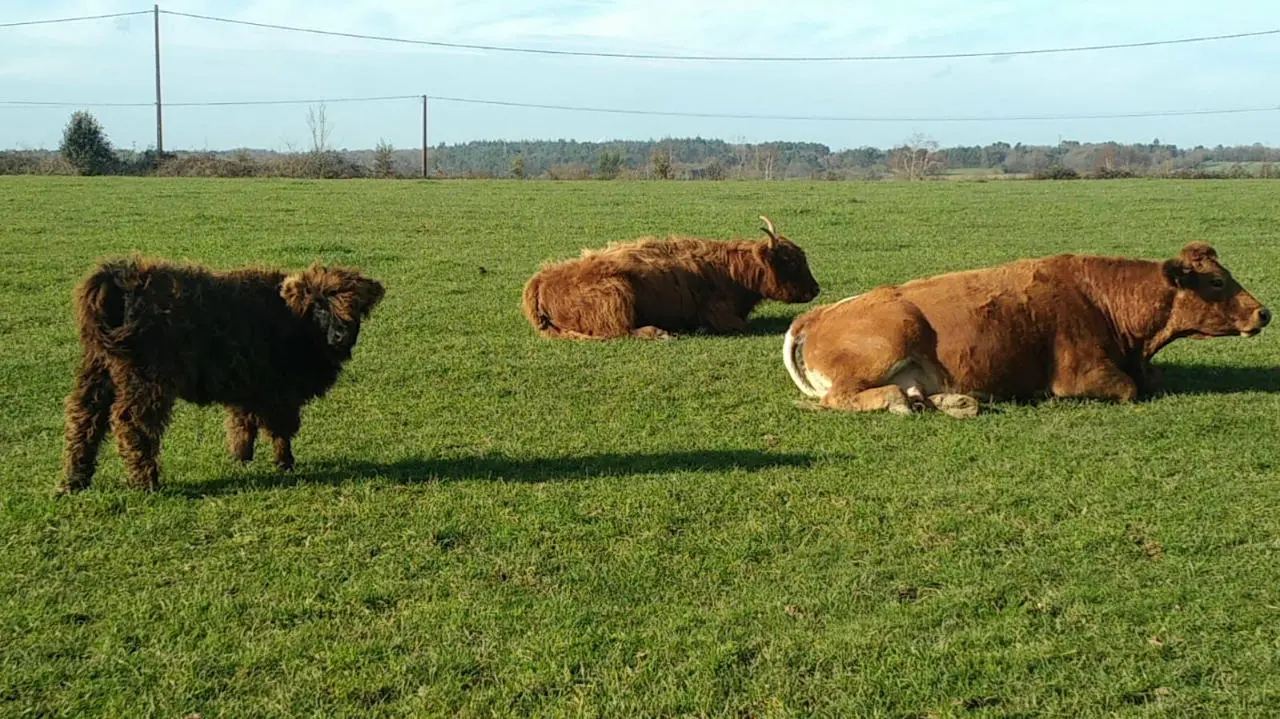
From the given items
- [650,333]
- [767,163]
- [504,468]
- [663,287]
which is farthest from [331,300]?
[767,163]

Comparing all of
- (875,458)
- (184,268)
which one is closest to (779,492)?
(875,458)

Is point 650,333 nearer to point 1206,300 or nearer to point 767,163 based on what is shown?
point 1206,300

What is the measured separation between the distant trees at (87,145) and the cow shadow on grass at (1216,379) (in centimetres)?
4745

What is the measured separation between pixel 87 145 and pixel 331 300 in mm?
48574

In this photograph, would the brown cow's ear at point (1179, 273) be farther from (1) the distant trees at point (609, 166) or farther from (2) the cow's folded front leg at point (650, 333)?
(1) the distant trees at point (609, 166)

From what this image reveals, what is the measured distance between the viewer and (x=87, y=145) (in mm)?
49656

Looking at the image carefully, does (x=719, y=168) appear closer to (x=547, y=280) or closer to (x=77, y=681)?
(x=547, y=280)

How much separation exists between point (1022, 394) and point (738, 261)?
4.99 metres

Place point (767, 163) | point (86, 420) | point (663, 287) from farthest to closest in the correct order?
point (767, 163) < point (663, 287) < point (86, 420)

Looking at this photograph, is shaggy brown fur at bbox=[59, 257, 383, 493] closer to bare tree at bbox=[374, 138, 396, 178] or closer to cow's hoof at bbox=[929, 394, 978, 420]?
cow's hoof at bbox=[929, 394, 978, 420]

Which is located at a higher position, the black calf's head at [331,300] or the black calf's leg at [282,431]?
the black calf's head at [331,300]

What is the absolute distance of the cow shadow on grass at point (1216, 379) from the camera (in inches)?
357

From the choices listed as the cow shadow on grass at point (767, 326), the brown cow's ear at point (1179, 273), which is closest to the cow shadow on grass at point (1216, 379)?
the brown cow's ear at point (1179, 273)

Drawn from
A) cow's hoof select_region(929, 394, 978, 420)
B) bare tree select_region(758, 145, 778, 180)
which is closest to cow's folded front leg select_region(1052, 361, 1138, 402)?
cow's hoof select_region(929, 394, 978, 420)
